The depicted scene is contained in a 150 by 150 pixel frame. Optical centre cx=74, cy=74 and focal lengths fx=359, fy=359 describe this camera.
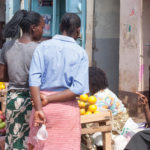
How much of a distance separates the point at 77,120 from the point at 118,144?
1370 millimetres

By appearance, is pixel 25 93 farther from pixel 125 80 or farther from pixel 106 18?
pixel 106 18

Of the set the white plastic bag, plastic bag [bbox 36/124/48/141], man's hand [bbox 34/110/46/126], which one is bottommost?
the white plastic bag

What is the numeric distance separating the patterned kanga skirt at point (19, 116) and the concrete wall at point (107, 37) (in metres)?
4.78

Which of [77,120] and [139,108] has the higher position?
[77,120]

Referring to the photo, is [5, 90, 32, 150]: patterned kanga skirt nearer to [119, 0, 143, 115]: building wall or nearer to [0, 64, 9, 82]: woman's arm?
[0, 64, 9, 82]: woman's arm

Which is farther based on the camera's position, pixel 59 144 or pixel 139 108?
pixel 139 108

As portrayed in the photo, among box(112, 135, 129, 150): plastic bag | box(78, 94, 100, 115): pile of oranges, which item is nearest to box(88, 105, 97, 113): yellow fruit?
box(78, 94, 100, 115): pile of oranges

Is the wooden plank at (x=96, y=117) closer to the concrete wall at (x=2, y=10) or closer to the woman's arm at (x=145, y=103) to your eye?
the woman's arm at (x=145, y=103)

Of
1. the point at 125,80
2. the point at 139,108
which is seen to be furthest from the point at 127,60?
the point at 139,108

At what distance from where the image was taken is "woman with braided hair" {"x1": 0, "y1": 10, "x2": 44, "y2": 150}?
3.21m

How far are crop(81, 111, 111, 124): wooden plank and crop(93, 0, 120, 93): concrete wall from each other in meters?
4.07

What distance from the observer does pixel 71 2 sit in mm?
7496

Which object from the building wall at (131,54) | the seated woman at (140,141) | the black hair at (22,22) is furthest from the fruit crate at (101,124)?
the building wall at (131,54)

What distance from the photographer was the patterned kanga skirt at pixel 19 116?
3.27 metres
